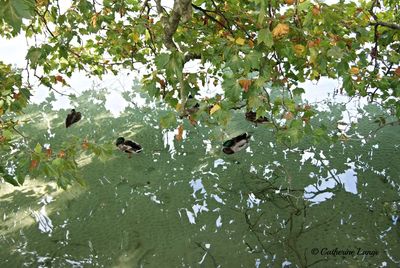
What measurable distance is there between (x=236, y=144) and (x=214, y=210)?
1.00 meters

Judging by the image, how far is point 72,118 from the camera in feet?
15.5

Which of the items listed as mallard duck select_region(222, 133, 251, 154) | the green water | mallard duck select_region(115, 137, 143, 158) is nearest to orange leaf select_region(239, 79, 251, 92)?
the green water

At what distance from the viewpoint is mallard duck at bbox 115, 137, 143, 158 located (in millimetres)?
3939

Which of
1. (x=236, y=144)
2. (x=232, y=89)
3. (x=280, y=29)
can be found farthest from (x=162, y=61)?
(x=236, y=144)

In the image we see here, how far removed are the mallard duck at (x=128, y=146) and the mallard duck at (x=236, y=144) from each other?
958 mm

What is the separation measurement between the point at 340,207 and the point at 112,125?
2930 mm

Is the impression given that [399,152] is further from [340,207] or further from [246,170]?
[246,170]

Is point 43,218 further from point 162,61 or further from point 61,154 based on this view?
point 162,61

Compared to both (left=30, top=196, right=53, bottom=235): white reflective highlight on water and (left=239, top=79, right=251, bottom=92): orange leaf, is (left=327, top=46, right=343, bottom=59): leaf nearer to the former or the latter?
(left=239, top=79, right=251, bottom=92): orange leaf

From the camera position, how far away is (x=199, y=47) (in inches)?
99.0

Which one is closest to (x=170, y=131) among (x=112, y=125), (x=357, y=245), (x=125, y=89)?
(x=112, y=125)

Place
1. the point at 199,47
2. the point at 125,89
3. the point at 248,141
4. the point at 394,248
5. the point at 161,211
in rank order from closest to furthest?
1. the point at 199,47
2. the point at 394,248
3. the point at 161,211
4. the point at 248,141
5. the point at 125,89

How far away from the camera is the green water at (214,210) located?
272 cm

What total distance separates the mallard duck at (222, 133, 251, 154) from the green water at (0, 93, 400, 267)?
77mm
